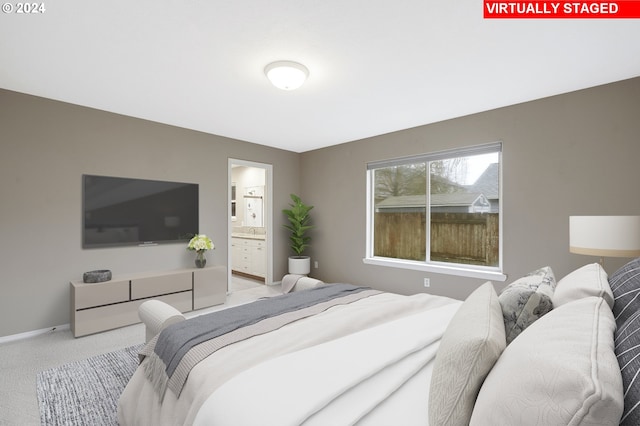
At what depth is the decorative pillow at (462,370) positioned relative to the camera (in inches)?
31.6

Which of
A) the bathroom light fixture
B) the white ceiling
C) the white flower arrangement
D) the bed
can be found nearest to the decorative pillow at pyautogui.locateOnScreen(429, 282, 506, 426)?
the bed

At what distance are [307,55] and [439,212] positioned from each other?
2806 millimetres

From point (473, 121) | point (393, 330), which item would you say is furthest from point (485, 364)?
point (473, 121)

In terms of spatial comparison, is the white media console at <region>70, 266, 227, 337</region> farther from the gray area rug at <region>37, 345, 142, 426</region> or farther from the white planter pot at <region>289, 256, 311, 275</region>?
the white planter pot at <region>289, 256, 311, 275</region>

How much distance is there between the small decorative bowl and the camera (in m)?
3.26

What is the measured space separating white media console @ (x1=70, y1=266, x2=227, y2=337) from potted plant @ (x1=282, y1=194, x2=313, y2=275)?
135cm

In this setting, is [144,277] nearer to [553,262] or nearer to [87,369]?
[87,369]

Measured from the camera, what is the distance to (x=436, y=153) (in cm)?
405

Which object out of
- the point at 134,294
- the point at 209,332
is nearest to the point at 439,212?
the point at 209,332

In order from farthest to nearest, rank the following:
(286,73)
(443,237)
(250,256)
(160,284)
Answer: (250,256) → (443,237) → (160,284) → (286,73)

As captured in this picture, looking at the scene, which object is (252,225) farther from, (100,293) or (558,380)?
(558,380)

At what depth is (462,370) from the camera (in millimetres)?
827

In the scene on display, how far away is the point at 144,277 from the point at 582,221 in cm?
443

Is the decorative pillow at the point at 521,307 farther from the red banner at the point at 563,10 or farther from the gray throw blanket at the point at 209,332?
the red banner at the point at 563,10
